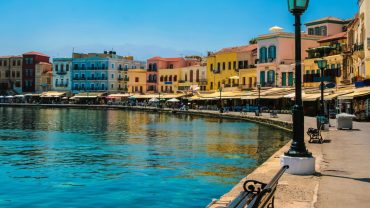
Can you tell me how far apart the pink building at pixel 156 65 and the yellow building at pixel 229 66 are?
53.6 ft

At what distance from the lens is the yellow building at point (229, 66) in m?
71.2

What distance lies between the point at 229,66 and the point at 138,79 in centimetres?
3202

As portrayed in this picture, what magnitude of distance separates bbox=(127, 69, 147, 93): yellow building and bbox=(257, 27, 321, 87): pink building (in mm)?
42518

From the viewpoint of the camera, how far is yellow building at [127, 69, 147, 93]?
102m

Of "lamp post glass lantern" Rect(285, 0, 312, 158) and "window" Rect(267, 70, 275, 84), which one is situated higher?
"window" Rect(267, 70, 275, 84)

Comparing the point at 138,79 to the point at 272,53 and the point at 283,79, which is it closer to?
Result: the point at 272,53

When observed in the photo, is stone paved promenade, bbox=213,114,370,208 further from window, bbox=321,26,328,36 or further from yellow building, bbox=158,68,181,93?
yellow building, bbox=158,68,181,93

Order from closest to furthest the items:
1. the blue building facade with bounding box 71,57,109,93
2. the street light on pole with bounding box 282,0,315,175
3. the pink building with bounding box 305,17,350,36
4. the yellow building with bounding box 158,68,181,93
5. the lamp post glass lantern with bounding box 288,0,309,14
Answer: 1. the lamp post glass lantern with bounding box 288,0,309,14
2. the street light on pole with bounding box 282,0,315,175
3. the pink building with bounding box 305,17,350,36
4. the yellow building with bounding box 158,68,181,93
5. the blue building facade with bounding box 71,57,109,93

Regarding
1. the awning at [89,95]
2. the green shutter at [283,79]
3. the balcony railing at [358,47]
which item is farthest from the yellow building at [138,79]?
the balcony railing at [358,47]

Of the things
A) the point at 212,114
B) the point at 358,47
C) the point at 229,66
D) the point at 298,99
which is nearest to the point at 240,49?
the point at 229,66

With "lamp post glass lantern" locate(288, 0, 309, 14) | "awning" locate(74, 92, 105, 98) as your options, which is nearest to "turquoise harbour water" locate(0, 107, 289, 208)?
"lamp post glass lantern" locate(288, 0, 309, 14)

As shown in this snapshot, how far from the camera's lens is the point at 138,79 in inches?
4021

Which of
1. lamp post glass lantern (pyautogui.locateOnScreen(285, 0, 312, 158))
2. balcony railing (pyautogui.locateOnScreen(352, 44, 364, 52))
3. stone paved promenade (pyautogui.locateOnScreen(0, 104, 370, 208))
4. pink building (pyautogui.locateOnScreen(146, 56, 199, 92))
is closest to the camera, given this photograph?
stone paved promenade (pyautogui.locateOnScreen(0, 104, 370, 208))

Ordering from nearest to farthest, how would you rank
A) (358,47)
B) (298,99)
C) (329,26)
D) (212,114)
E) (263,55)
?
(298,99) < (358,47) < (212,114) < (329,26) < (263,55)
